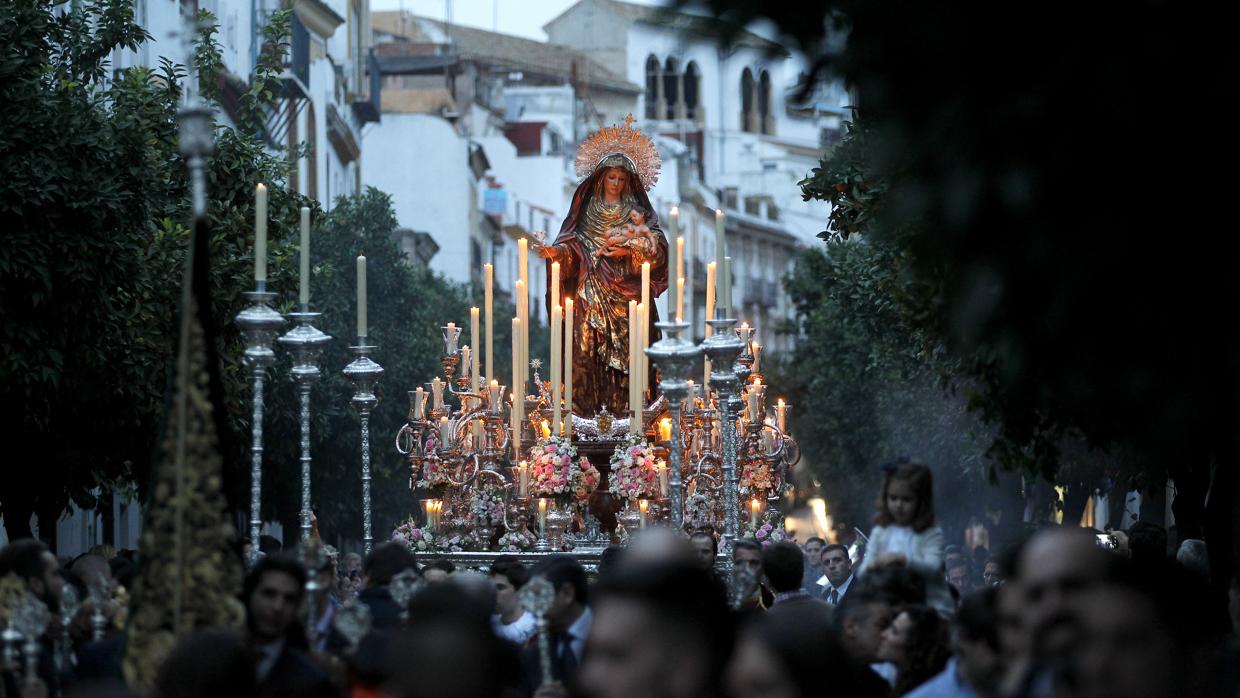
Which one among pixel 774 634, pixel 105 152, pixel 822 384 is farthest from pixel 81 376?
pixel 822 384

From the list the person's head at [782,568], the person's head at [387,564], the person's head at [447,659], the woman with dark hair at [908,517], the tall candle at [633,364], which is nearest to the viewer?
the person's head at [447,659]

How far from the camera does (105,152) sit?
1872cm

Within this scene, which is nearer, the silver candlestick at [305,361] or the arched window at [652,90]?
the silver candlestick at [305,361]

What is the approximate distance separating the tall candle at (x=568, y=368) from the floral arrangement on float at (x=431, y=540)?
1.18 meters

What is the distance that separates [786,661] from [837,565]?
33.4 feet

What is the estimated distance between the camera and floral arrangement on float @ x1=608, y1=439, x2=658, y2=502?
17.6 m

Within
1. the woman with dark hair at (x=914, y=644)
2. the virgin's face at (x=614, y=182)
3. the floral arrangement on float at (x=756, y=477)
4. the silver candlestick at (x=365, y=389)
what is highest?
the virgin's face at (x=614, y=182)

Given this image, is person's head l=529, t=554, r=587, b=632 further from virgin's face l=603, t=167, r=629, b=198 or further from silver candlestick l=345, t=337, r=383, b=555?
virgin's face l=603, t=167, r=629, b=198

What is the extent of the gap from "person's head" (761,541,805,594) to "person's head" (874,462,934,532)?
1745 millimetres

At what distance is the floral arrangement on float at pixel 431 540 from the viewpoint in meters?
18.1

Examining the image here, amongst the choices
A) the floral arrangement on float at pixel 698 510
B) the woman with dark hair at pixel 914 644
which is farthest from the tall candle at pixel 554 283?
the woman with dark hair at pixel 914 644

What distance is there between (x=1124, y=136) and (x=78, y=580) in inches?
294

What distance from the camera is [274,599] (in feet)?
27.2

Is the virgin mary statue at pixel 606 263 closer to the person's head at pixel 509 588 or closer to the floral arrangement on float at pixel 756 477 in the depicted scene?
the floral arrangement on float at pixel 756 477
